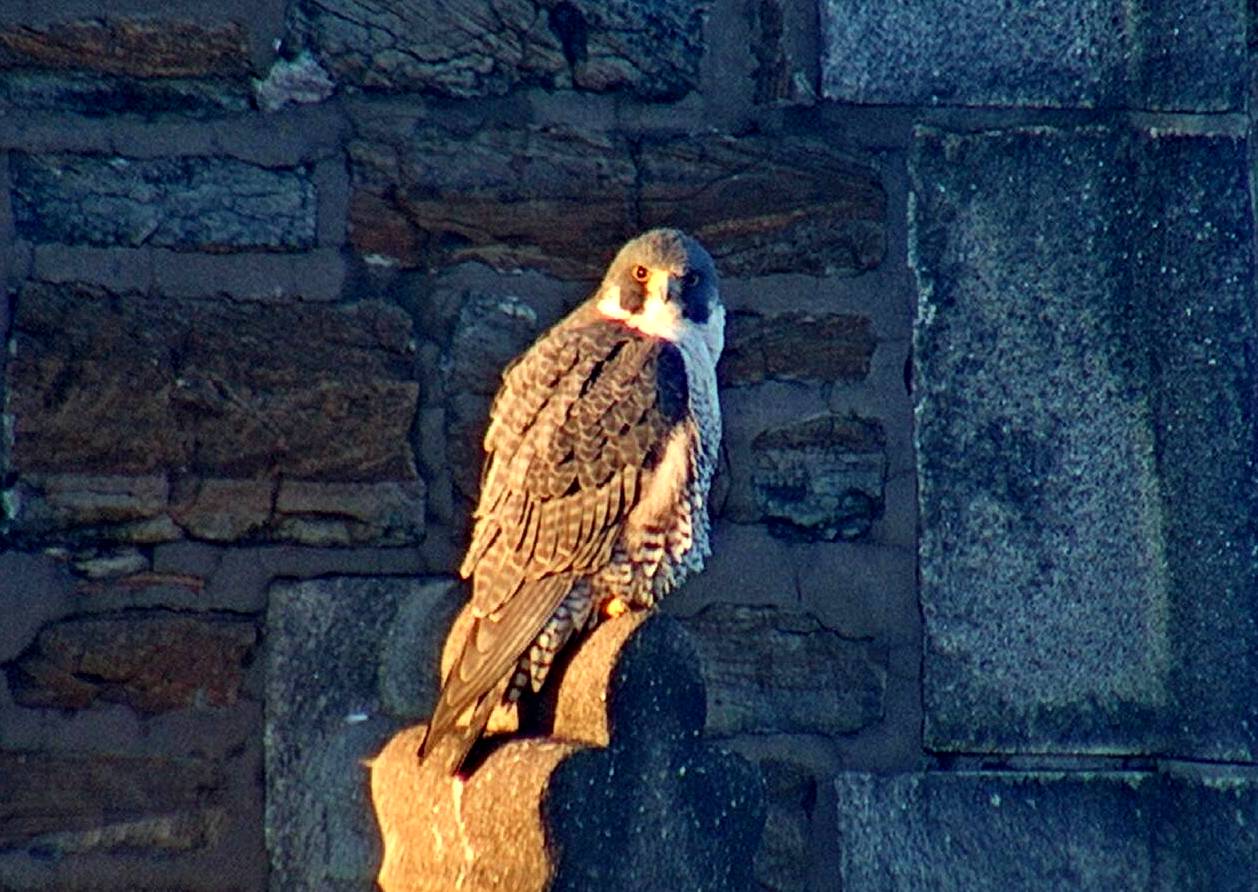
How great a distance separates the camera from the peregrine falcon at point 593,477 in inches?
121

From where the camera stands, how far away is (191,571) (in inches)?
129

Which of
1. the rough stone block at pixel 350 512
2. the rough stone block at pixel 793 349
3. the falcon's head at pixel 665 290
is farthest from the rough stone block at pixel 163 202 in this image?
the rough stone block at pixel 793 349

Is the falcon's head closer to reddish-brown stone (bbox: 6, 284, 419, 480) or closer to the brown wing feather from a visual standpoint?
the brown wing feather

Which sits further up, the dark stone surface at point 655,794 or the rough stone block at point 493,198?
the rough stone block at point 493,198

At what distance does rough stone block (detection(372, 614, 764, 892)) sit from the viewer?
8.22 feet

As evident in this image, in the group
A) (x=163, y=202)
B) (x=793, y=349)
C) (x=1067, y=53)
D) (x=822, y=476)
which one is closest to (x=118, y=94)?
(x=163, y=202)

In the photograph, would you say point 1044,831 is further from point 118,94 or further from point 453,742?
point 118,94

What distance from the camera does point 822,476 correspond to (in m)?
3.46

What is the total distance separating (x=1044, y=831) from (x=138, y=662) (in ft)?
4.86

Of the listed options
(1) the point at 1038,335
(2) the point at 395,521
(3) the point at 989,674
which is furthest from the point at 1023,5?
(2) the point at 395,521

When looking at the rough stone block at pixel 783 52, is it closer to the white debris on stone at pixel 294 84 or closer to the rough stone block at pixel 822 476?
the rough stone block at pixel 822 476

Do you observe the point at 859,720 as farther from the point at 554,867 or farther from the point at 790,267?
the point at 554,867

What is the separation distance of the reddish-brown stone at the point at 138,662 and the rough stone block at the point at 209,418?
0.14 meters

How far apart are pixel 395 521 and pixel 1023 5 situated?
1382 mm
